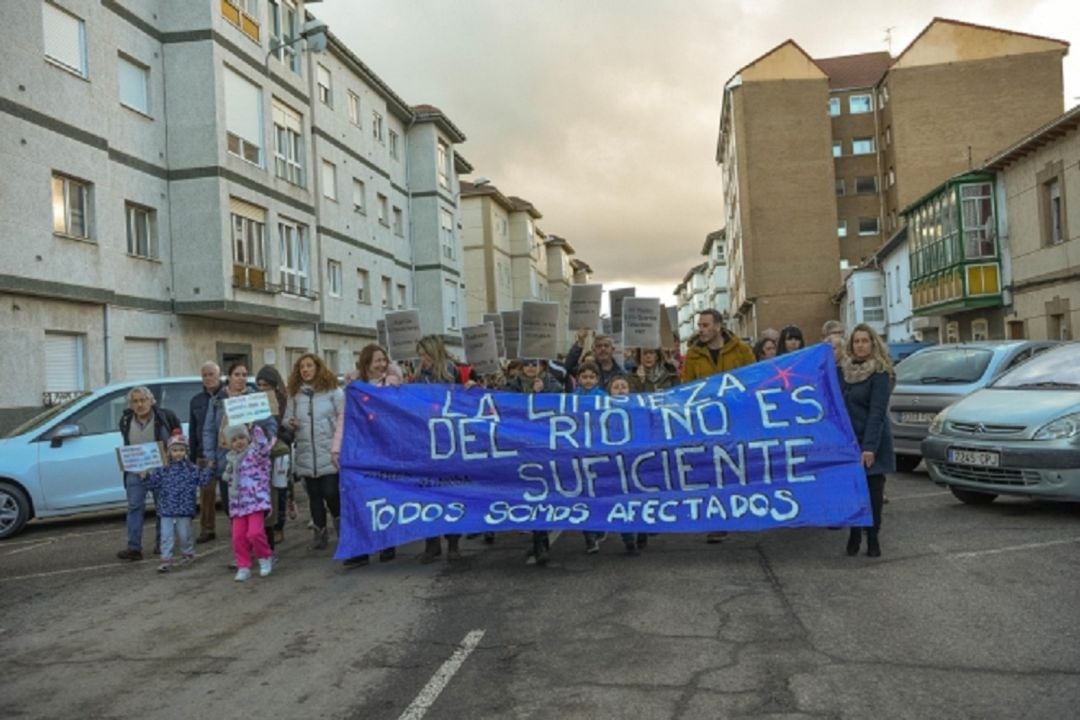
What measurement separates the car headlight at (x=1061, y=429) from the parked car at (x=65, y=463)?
1054 cm

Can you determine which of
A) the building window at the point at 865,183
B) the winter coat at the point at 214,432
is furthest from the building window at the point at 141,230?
the building window at the point at 865,183

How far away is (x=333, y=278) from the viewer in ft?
107

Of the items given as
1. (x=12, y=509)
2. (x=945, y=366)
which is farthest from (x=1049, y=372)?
(x=12, y=509)

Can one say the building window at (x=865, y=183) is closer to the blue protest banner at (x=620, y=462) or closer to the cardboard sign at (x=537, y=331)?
the cardboard sign at (x=537, y=331)

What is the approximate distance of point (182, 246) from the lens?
73.3ft

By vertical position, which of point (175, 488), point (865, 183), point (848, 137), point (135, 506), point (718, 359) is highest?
point (848, 137)

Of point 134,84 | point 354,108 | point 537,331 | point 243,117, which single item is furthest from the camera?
point 354,108

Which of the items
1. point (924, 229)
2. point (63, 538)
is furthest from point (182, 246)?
point (924, 229)

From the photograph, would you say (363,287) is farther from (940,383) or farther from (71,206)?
(940,383)

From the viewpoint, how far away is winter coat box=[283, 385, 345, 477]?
28.5ft

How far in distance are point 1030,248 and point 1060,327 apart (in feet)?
9.50

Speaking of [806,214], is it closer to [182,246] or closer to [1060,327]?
[1060,327]

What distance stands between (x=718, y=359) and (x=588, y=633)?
387cm

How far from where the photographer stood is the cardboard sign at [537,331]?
11703 millimetres
